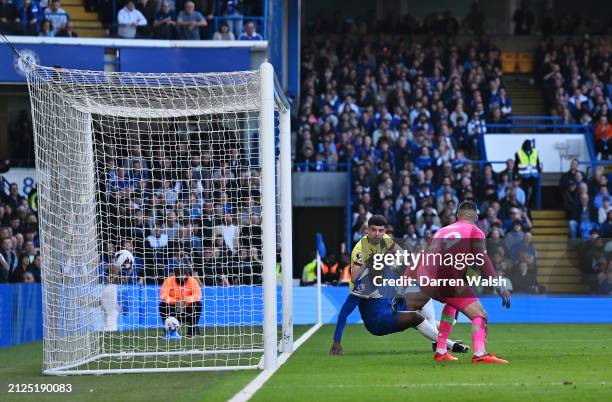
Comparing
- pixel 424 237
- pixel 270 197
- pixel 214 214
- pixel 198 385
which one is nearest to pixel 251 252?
pixel 214 214

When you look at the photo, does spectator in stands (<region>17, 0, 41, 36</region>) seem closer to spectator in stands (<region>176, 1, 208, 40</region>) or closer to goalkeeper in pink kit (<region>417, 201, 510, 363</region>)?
spectator in stands (<region>176, 1, 208, 40</region>)

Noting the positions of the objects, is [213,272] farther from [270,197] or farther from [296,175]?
[296,175]

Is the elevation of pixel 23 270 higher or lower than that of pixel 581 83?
lower

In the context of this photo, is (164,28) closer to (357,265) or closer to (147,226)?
(147,226)

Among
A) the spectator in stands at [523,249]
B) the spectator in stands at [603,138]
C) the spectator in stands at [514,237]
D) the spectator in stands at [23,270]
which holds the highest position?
the spectator in stands at [603,138]

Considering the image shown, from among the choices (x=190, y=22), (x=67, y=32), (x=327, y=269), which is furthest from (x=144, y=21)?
(x=327, y=269)

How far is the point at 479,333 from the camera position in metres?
13.3

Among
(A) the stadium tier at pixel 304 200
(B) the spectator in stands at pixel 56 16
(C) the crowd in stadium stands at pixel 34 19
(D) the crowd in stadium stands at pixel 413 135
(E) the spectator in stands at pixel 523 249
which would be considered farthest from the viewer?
(D) the crowd in stadium stands at pixel 413 135

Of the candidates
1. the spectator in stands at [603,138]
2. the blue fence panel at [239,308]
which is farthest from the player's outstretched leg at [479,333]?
the spectator in stands at [603,138]

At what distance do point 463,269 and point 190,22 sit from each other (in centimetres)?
1461

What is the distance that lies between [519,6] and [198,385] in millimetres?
33866

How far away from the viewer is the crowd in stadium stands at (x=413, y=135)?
27703 millimetres

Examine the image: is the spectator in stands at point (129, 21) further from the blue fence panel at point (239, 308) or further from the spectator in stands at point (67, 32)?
the blue fence panel at point (239, 308)

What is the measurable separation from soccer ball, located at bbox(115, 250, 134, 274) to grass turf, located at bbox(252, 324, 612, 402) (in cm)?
288
